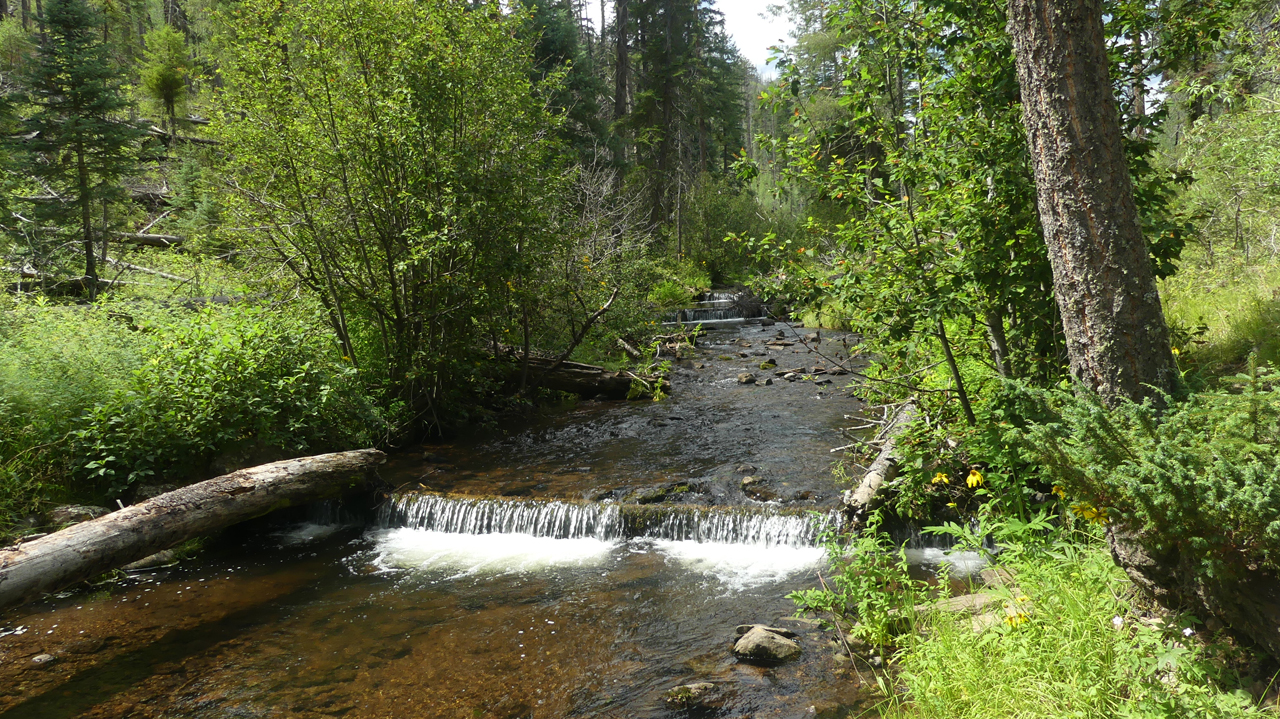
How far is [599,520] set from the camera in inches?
285

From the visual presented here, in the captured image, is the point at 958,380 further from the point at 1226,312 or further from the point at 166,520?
the point at 166,520

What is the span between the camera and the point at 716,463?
8.62m

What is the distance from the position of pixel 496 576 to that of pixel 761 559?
252 cm

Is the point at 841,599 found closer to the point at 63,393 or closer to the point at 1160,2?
the point at 1160,2

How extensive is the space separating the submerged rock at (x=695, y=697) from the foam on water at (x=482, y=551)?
2.46 m

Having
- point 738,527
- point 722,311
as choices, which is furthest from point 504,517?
point 722,311

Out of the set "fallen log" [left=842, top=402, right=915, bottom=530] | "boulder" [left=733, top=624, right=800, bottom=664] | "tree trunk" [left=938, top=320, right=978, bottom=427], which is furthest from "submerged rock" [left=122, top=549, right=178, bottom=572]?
"tree trunk" [left=938, top=320, right=978, bottom=427]

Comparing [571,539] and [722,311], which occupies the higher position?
[722,311]

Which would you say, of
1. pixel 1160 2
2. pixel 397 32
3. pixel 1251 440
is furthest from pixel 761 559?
pixel 397 32

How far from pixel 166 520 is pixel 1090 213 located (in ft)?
23.5

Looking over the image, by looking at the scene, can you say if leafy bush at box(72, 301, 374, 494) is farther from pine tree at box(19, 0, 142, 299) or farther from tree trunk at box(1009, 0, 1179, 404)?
pine tree at box(19, 0, 142, 299)

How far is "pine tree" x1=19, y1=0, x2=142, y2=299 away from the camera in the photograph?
1373 centimetres

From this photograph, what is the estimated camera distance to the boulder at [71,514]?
6.10m

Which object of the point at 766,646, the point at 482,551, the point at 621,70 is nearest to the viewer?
the point at 766,646
